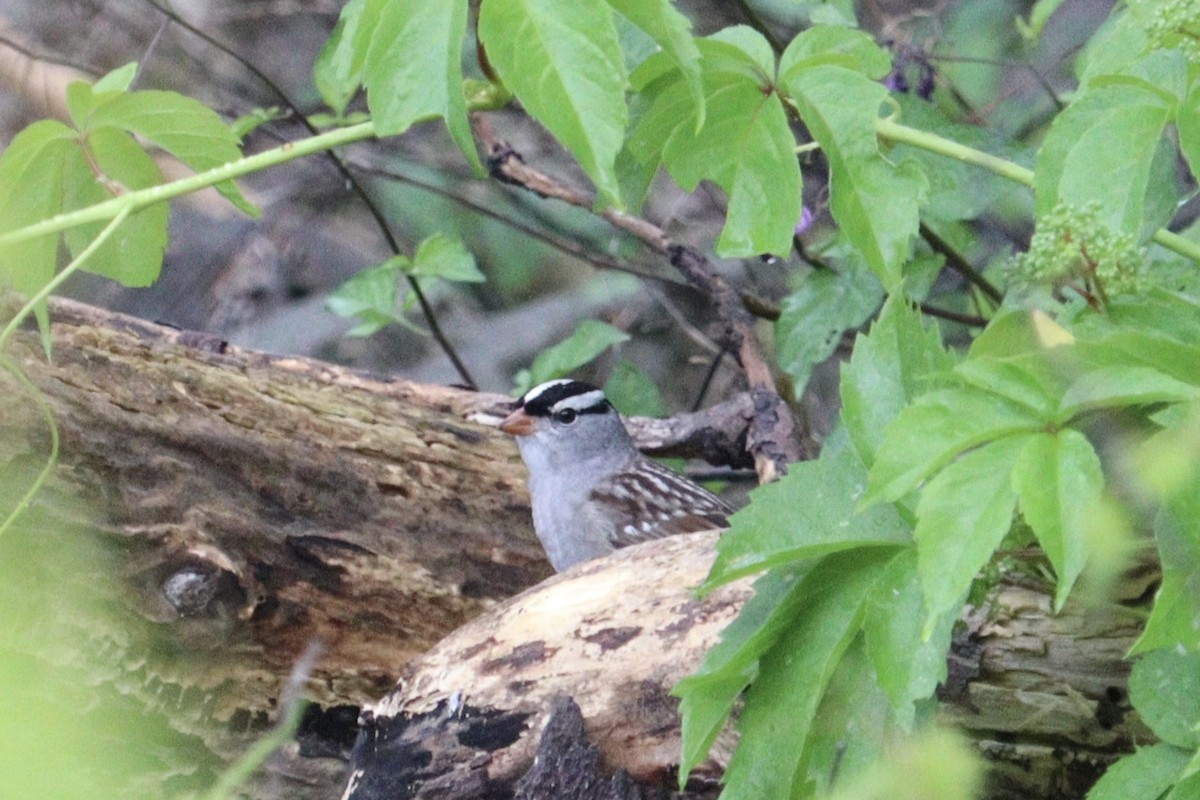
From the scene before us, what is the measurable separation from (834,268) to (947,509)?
92.2 inches

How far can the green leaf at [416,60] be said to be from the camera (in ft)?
4.49

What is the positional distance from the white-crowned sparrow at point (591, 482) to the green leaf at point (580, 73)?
59.9 inches

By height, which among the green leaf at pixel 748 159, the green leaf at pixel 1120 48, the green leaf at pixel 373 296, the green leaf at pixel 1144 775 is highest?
the green leaf at pixel 373 296

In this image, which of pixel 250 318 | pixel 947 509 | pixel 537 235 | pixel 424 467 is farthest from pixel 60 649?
pixel 250 318

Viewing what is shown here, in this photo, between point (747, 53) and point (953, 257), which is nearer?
point (747, 53)

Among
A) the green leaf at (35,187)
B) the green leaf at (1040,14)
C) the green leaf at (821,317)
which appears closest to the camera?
the green leaf at (35,187)

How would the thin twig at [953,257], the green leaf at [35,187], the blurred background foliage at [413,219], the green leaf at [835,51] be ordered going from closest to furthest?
the green leaf at [835,51]
the green leaf at [35,187]
the thin twig at [953,257]
the blurred background foliage at [413,219]

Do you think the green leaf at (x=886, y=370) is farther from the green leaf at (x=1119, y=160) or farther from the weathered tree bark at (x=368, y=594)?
the weathered tree bark at (x=368, y=594)

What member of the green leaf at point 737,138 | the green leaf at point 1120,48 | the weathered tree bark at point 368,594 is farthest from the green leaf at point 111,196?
the green leaf at point 1120,48

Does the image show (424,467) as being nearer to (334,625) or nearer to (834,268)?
(334,625)

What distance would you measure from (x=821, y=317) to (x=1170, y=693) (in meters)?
1.83

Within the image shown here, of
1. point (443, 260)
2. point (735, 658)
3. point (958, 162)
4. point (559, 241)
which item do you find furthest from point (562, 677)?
point (559, 241)

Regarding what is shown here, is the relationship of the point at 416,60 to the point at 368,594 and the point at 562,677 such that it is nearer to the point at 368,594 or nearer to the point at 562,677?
the point at 562,677

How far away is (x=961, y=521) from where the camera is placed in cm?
102
